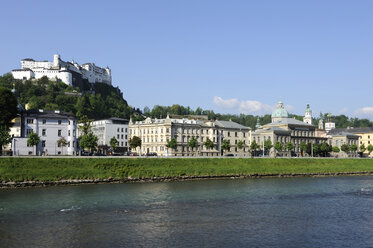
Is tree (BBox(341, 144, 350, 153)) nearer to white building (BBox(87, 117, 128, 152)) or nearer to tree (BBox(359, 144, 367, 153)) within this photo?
tree (BBox(359, 144, 367, 153))

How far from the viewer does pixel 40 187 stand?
2416 inches

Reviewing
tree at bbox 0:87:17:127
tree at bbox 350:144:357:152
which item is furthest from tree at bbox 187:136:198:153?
tree at bbox 350:144:357:152

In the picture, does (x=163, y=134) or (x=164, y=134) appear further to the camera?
(x=163, y=134)

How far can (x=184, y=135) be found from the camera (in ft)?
412

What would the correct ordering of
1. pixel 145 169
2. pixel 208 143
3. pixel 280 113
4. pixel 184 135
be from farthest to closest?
pixel 280 113, pixel 184 135, pixel 208 143, pixel 145 169

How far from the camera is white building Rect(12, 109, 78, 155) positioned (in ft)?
294

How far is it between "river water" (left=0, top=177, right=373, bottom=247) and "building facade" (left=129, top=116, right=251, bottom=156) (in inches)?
2425

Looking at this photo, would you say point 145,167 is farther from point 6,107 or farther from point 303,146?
point 303,146

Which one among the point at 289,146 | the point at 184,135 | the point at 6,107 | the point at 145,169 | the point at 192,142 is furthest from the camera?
the point at 289,146

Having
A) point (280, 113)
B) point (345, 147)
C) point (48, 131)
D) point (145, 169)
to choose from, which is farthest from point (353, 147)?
point (48, 131)

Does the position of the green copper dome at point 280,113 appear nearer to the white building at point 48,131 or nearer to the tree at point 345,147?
the tree at point 345,147

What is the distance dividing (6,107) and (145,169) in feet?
110

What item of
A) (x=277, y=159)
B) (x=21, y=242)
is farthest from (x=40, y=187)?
(x=277, y=159)

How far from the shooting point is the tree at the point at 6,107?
83438mm
